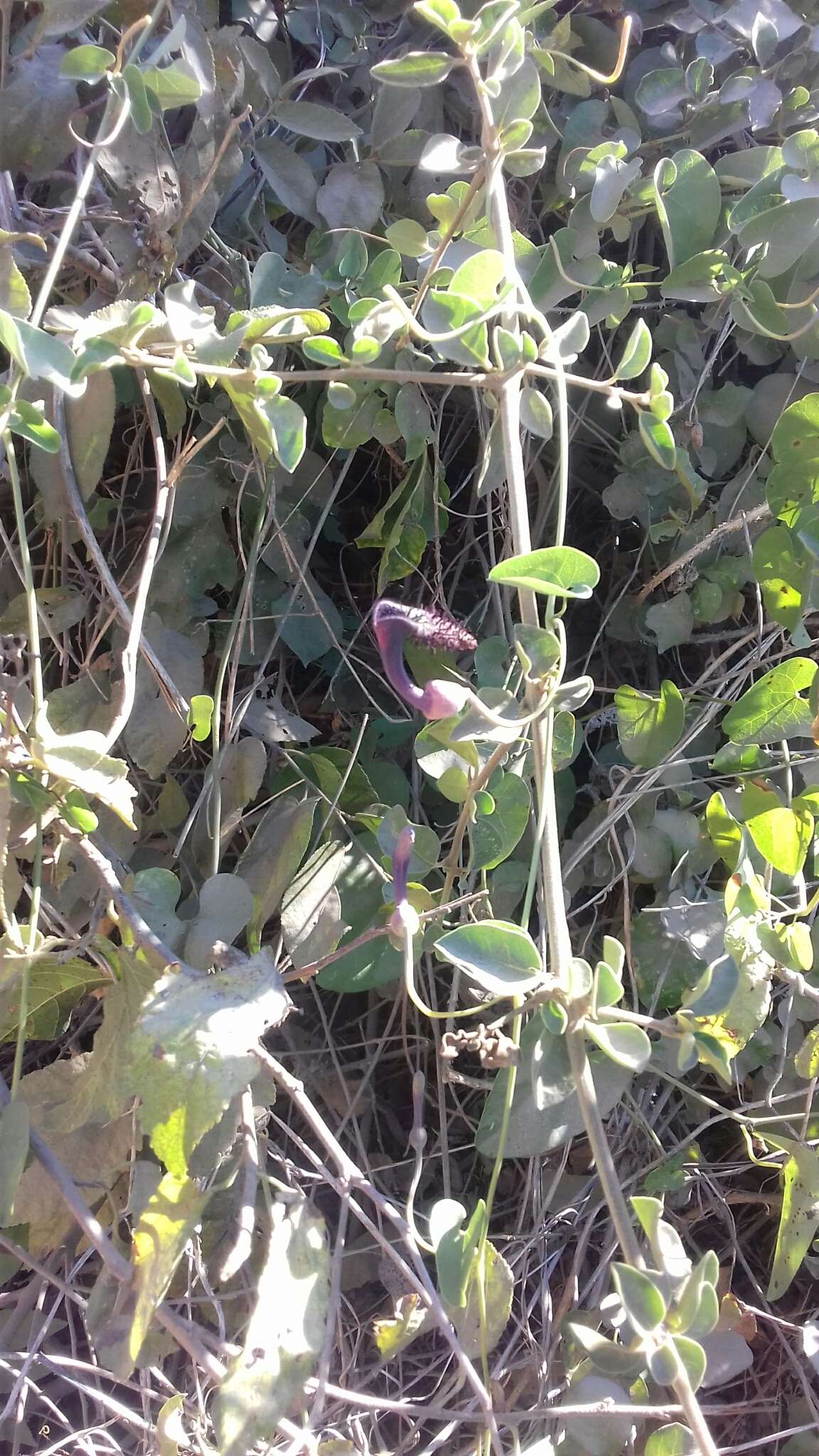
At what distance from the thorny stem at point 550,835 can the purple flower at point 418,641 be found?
0.20ft

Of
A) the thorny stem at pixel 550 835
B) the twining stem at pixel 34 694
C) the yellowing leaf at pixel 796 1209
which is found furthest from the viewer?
the yellowing leaf at pixel 796 1209

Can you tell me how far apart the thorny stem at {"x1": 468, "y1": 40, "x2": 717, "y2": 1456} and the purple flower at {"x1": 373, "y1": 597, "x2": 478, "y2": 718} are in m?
0.06

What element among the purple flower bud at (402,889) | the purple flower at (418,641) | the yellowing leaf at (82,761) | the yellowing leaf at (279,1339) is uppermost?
the purple flower at (418,641)

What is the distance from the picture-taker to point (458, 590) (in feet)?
3.28

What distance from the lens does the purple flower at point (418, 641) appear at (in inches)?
21.0

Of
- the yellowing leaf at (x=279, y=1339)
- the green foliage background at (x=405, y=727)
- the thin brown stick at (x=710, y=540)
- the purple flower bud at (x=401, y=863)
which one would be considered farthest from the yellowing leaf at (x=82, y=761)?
the thin brown stick at (x=710, y=540)

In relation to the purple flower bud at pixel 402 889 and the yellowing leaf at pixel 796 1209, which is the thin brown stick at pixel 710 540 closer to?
the purple flower bud at pixel 402 889

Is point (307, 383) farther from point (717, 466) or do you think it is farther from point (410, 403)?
point (717, 466)

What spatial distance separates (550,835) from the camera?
0.59m

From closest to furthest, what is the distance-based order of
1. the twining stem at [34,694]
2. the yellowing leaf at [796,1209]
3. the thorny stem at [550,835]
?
1. the thorny stem at [550,835]
2. the twining stem at [34,694]
3. the yellowing leaf at [796,1209]

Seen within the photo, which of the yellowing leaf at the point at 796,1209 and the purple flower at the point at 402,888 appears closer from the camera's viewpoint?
the purple flower at the point at 402,888

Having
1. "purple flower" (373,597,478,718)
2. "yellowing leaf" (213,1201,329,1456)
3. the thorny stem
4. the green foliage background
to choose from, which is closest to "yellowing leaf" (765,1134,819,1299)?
the green foliage background

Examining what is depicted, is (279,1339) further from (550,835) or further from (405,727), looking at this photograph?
(405,727)

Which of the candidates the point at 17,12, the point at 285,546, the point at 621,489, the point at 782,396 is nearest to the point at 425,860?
the point at 285,546
